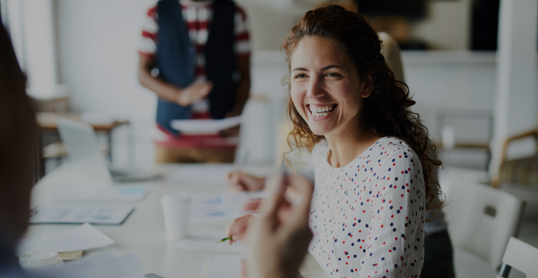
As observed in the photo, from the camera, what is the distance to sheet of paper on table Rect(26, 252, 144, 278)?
1.69 ft

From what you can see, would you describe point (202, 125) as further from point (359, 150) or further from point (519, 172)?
point (519, 172)

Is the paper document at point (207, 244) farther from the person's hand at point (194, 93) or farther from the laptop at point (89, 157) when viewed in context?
the person's hand at point (194, 93)

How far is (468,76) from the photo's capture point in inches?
190

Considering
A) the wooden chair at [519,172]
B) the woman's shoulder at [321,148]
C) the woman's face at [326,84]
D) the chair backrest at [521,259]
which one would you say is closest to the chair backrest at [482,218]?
the chair backrest at [521,259]

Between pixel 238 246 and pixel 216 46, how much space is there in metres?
1.18

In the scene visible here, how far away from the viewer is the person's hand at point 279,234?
501 millimetres

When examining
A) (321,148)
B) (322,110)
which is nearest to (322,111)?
(322,110)

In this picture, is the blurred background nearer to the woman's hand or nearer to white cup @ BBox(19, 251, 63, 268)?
the woman's hand

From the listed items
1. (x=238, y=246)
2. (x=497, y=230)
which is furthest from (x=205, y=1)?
(x=497, y=230)

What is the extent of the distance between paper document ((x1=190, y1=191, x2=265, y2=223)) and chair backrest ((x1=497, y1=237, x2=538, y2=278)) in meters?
0.68

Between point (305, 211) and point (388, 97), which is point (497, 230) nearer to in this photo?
point (388, 97)

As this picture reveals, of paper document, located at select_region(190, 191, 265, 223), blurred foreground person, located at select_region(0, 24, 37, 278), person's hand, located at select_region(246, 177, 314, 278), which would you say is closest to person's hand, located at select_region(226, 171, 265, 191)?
paper document, located at select_region(190, 191, 265, 223)

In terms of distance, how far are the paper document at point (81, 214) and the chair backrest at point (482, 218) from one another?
988mm

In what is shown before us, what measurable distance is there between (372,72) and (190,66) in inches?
47.4
